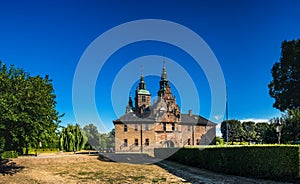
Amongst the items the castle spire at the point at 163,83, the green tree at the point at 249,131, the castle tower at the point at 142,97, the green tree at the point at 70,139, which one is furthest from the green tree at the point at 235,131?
the green tree at the point at 70,139

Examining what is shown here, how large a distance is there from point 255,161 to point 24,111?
14658mm

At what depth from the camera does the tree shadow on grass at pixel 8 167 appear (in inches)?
692

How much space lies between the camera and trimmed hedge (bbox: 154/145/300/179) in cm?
1415

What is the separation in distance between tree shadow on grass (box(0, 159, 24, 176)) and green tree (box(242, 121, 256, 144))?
5617 centimetres

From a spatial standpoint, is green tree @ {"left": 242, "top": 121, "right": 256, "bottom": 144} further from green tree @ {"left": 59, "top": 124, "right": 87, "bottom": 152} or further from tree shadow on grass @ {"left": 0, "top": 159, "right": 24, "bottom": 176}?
tree shadow on grass @ {"left": 0, "top": 159, "right": 24, "bottom": 176}

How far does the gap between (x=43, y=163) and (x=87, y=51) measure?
37.2 feet

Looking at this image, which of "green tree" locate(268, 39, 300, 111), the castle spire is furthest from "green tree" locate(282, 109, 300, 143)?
the castle spire

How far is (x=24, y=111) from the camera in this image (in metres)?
16.3

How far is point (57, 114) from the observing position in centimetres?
1859

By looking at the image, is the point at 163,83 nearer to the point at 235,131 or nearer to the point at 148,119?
the point at 148,119

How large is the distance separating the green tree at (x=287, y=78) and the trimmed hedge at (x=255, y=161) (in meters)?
26.7

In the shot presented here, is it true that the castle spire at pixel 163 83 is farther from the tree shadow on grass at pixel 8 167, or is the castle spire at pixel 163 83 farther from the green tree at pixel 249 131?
the tree shadow on grass at pixel 8 167

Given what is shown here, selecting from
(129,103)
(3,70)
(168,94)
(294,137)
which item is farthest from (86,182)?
(129,103)

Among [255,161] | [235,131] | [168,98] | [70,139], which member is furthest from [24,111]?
[235,131]
